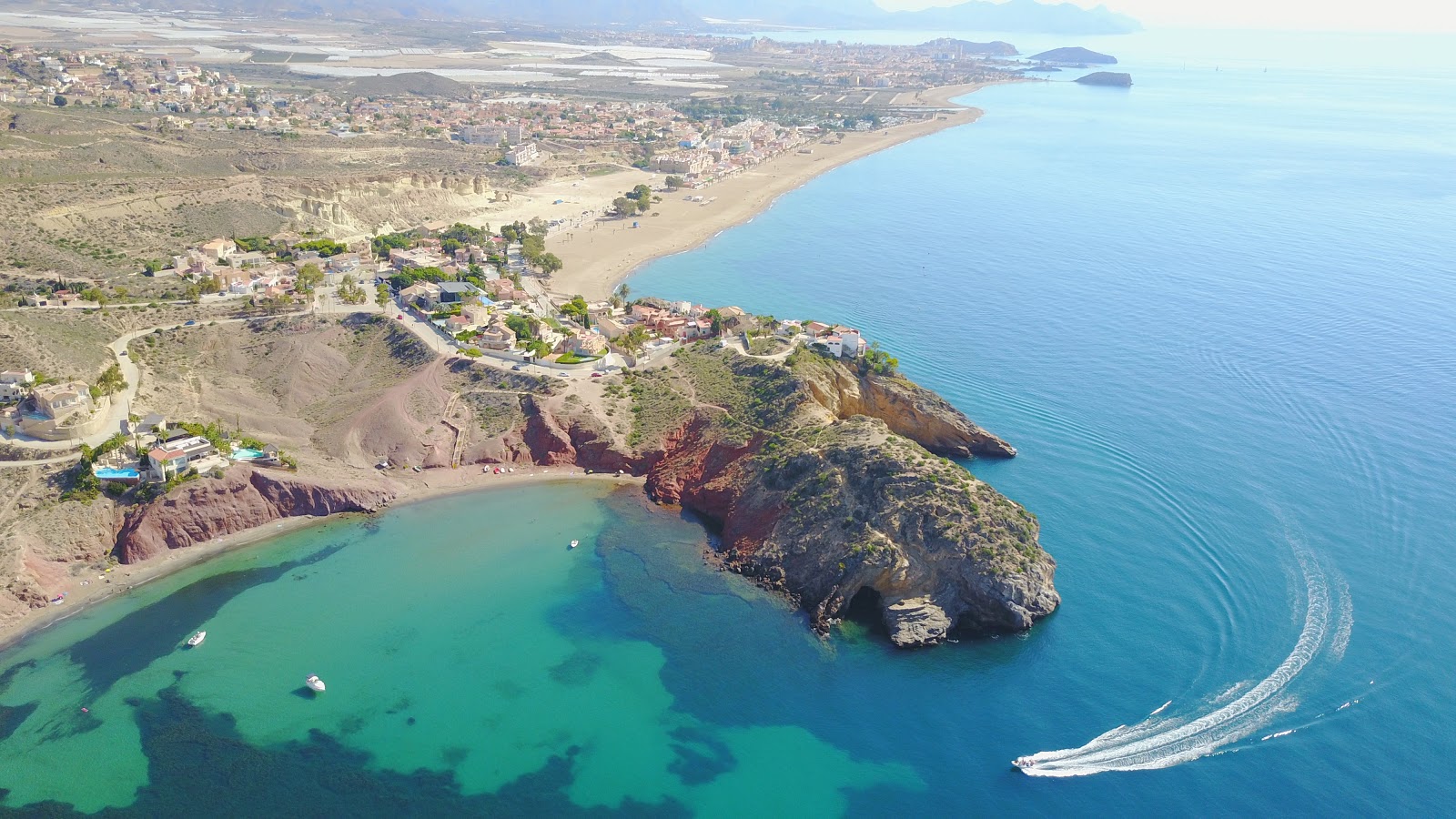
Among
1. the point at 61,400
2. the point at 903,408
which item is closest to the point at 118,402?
the point at 61,400

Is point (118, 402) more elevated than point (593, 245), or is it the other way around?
point (593, 245)

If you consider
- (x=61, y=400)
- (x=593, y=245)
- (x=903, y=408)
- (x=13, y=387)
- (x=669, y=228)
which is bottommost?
(x=903, y=408)

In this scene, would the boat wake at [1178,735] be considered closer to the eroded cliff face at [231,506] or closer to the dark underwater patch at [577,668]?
the dark underwater patch at [577,668]

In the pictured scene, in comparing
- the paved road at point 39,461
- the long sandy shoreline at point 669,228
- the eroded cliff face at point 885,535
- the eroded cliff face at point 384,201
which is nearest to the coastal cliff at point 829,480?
the eroded cliff face at point 885,535

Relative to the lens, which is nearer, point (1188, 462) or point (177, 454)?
point (177, 454)

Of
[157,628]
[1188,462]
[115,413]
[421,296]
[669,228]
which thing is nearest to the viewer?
[157,628]

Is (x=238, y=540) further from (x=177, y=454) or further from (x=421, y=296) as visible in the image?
(x=421, y=296)
